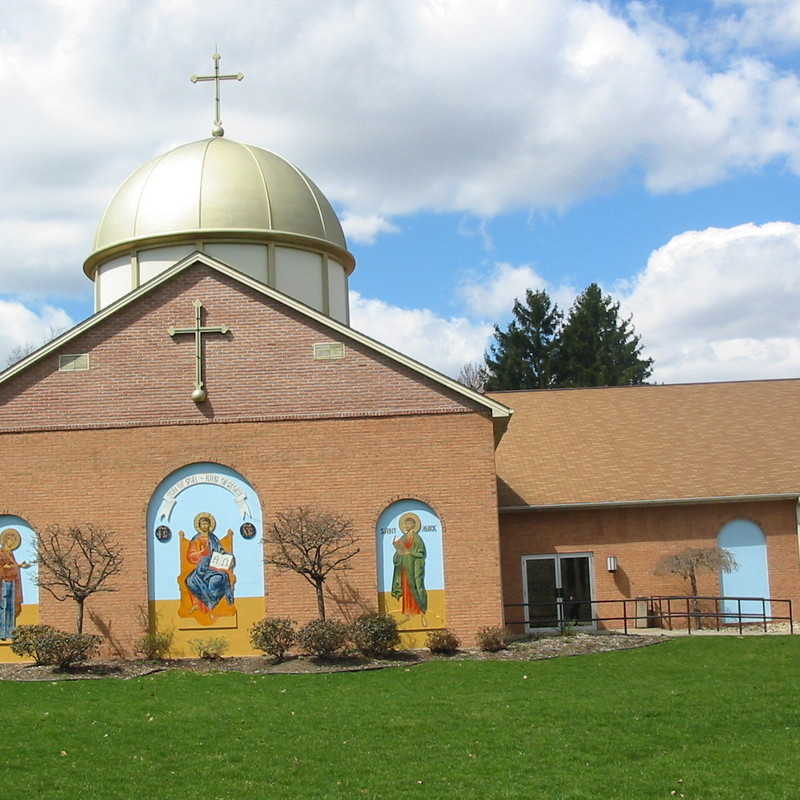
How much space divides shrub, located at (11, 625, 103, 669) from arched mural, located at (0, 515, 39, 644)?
3.63ft

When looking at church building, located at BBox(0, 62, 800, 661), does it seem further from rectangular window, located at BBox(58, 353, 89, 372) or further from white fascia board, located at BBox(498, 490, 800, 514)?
white fascia board, located at BBox(498, 490, 800, 514)

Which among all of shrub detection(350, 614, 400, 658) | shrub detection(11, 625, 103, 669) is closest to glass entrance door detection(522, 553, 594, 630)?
shrub detection(350, 614, 400, 658)

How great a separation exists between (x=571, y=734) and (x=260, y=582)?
32.3 feet

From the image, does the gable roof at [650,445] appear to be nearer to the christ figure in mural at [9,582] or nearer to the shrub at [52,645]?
the shrub at [52,645]

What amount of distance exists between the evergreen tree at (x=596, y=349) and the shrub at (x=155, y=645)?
38269mm

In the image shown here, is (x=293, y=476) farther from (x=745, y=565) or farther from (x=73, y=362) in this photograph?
(x=745, y=565)

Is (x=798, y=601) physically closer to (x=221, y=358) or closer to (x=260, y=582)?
(x=260, y=582)

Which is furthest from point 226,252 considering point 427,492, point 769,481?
point 769,481

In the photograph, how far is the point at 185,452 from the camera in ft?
71.2

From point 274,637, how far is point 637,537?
1026 cm

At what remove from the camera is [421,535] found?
70.8ft

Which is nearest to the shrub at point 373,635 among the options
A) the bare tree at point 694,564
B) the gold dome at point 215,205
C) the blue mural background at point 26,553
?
the blue mural background at point 26,553

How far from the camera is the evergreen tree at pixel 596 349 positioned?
56969 millimetres

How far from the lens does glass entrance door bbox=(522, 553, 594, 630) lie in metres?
26.0
